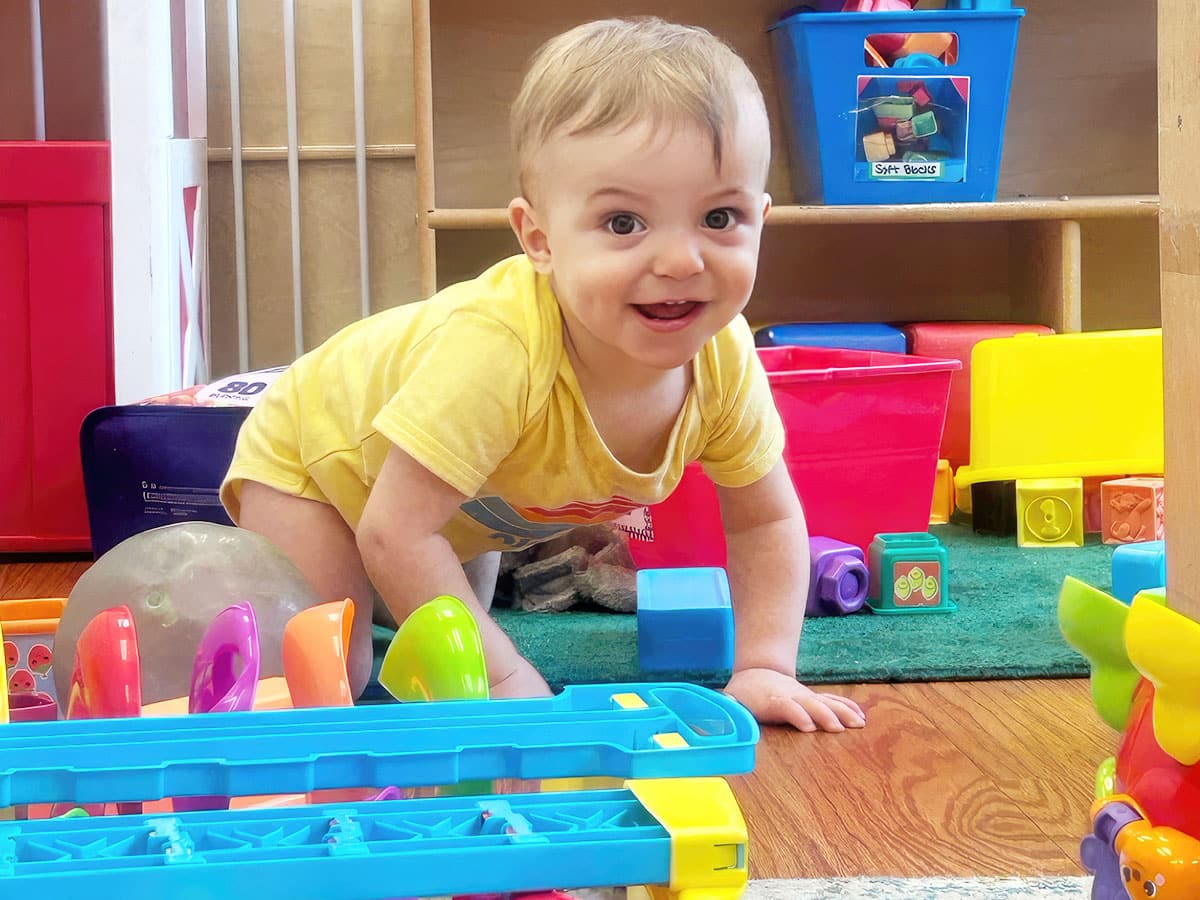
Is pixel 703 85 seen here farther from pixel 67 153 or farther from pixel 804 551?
pixel 67 153

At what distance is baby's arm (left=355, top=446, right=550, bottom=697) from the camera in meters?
0.95

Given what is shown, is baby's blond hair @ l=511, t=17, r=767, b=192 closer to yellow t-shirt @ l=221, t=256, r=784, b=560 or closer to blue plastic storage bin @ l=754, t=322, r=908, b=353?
yellow t-shirt @ l=221, t=256, r=784, b=560

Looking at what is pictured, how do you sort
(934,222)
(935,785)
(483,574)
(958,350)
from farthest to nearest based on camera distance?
(934,222), (958,350), (483,574), (935,785)

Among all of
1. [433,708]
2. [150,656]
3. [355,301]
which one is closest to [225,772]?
[433,708]

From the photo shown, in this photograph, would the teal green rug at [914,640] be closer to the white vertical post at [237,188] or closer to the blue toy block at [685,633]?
the blue toy block at [685,633]

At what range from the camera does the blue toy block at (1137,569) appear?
1168 mm

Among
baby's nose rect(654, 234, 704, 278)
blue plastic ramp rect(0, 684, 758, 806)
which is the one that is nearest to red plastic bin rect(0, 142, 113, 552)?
baby's nose rect(654, 234, 704, 278)

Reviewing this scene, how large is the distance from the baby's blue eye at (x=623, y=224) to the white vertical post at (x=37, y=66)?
1.18 meters

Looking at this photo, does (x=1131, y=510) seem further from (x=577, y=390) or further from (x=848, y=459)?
(x=577, y=390)

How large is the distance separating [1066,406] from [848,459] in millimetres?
392

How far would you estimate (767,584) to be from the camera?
108cm

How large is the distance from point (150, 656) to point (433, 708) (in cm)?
36

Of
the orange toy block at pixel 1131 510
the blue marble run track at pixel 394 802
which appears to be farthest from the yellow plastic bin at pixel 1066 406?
the blue marble run track at pixel 394 802

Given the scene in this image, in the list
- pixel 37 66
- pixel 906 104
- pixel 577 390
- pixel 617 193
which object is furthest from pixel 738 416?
pixel 37 66
